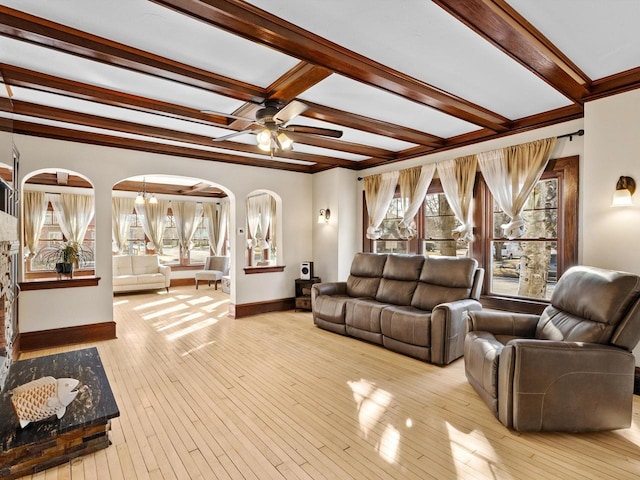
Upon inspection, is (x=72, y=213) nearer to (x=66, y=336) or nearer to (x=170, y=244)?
(x=170, y=244)

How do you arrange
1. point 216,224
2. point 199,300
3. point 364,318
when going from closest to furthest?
point 364,318 < point 199,300 < point 216,224

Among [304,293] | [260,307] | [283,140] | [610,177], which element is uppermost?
[283,140]

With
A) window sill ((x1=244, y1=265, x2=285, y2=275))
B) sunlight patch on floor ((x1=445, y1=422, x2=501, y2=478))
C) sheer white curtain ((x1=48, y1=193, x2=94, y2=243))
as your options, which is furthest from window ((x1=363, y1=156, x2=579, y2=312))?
sheer white curtain ((x1=48, y1=193, x2=94, y2=243))

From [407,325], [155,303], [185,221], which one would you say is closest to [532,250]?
[407,325]

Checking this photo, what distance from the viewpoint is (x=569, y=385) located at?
7.94 ft

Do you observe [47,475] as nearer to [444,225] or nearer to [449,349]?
[449,349]

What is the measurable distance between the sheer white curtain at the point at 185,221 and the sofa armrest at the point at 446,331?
8.36 m

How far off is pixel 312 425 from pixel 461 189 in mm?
3733

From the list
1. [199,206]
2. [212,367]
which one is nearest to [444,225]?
[212,367]

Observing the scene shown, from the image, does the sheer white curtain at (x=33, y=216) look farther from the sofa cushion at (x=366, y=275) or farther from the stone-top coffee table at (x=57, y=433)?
the sofa cushion at (x=366, y=275)

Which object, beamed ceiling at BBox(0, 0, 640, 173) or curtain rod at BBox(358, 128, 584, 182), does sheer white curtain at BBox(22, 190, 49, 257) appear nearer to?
beamed ceiling at BBox(0, 0, 640, 173)

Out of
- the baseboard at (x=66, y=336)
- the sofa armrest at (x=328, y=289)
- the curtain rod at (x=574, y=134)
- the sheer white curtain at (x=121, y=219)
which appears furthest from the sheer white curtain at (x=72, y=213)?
the curtain rod at (x=574, y=134)

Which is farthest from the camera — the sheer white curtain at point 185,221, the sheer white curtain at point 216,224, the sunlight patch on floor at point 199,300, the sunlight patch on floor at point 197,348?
the sheer white curtain at point 216,224

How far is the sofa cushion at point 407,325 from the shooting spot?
3.86 metres
